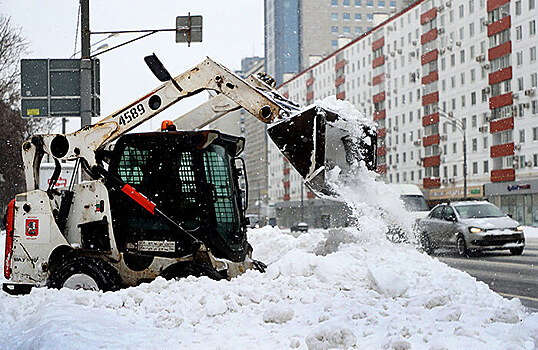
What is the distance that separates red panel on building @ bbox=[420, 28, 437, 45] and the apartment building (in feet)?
0.36

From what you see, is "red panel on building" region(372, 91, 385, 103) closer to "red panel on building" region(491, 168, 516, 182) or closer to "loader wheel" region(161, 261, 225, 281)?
"red panel on building" region(491, 168, 516, 182)

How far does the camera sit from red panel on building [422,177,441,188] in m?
77.0

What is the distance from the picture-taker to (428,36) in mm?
79000

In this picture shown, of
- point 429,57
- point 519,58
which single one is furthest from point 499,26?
point 429,57

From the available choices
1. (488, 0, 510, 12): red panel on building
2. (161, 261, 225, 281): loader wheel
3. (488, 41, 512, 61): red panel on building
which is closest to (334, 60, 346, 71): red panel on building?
(488, 0, 510, 12): red panel on building

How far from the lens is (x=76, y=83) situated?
16141 mm

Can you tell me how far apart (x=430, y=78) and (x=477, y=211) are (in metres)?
60.2

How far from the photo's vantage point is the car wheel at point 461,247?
19.8 meters

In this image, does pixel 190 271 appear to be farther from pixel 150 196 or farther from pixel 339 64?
pixel 339 64

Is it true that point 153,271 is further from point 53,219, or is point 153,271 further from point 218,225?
point 53,219

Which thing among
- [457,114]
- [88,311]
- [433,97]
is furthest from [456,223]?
[433,97]

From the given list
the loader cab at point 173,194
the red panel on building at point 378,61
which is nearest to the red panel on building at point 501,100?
the red panel on building at point 378,61

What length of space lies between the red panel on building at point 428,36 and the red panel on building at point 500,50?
1173 centimetres

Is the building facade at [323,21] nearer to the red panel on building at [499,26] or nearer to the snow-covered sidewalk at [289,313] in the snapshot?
the red panel on building at [499,26]
